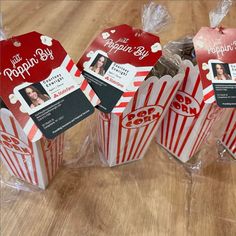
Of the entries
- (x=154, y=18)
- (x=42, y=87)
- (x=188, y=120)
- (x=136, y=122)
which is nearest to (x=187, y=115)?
(x=188, y=120)

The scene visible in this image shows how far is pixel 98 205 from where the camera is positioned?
0.74 meters

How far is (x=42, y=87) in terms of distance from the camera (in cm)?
57

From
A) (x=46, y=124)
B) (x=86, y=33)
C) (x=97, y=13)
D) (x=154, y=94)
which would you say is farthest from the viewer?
(x=97, y=13)

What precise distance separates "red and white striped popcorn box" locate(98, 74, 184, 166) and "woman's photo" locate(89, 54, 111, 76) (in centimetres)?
8

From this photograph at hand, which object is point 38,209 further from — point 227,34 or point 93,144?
point 227,34

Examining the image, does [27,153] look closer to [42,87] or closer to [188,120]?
[42,87]

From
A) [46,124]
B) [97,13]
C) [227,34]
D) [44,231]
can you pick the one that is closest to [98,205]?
[44,231]

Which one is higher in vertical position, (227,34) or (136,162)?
(227,34)

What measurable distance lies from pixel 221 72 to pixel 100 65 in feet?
0.79

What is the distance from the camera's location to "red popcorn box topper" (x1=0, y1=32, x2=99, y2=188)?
539 millimetres

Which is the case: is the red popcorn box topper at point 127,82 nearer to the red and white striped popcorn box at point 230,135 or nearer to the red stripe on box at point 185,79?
the red stripe on box at point 185,79

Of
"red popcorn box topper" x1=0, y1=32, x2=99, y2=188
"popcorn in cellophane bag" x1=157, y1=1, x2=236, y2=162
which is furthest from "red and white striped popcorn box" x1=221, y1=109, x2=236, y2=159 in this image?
"red popcorn box topper" x1=0, y1=32, x2=99, y2=188

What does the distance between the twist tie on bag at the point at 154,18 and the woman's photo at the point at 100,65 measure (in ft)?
0.40

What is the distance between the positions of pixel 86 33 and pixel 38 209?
66 centimetres
